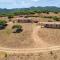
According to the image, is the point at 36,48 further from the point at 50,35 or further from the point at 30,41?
the point at 50,35

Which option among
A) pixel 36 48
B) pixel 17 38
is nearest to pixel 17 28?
pixel 17 38

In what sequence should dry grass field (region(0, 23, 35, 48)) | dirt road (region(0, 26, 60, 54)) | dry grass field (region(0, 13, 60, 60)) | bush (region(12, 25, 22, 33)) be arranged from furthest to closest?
bush (region(12, 25, 22, 33)) → dry grass field (region(0, 23, 35, 48)) → dirt road (region(0, 26, 60, 54)) → dry grass field (region(0, 13, 60, 60))

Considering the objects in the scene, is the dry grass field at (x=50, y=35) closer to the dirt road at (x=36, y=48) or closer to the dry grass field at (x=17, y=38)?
the dirt road at (x=36, y=48)

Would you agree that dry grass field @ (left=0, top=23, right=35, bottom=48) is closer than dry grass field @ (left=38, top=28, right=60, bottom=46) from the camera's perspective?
Yes

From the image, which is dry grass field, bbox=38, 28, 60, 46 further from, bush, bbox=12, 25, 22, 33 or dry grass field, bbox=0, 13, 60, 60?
bush, bbox=12, 25, 22, 33

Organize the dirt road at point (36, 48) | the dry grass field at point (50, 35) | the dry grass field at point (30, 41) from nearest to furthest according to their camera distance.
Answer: the dry grass field at point (30, 41) < the dirt road at point (36, 48) < the dry grass field at point (50, 35)

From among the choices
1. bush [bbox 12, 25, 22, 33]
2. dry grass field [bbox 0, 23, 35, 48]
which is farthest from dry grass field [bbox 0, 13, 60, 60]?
bush [bbox 12, 25, 22, 33]

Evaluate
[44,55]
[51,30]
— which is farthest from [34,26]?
[44,55]

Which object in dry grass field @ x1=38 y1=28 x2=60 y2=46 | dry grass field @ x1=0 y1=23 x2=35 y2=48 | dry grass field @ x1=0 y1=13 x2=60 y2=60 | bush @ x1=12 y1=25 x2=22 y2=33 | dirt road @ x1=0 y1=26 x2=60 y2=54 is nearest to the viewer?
dry grass field @ x1=0 y1=13 x2=60 y2=60

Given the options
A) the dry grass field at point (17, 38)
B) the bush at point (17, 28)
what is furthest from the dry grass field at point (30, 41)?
the bush at point (17, 28)

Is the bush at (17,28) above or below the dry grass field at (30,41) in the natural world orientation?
above

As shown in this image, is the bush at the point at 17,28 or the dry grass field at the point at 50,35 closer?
the dry grass field at the point at 50,35
